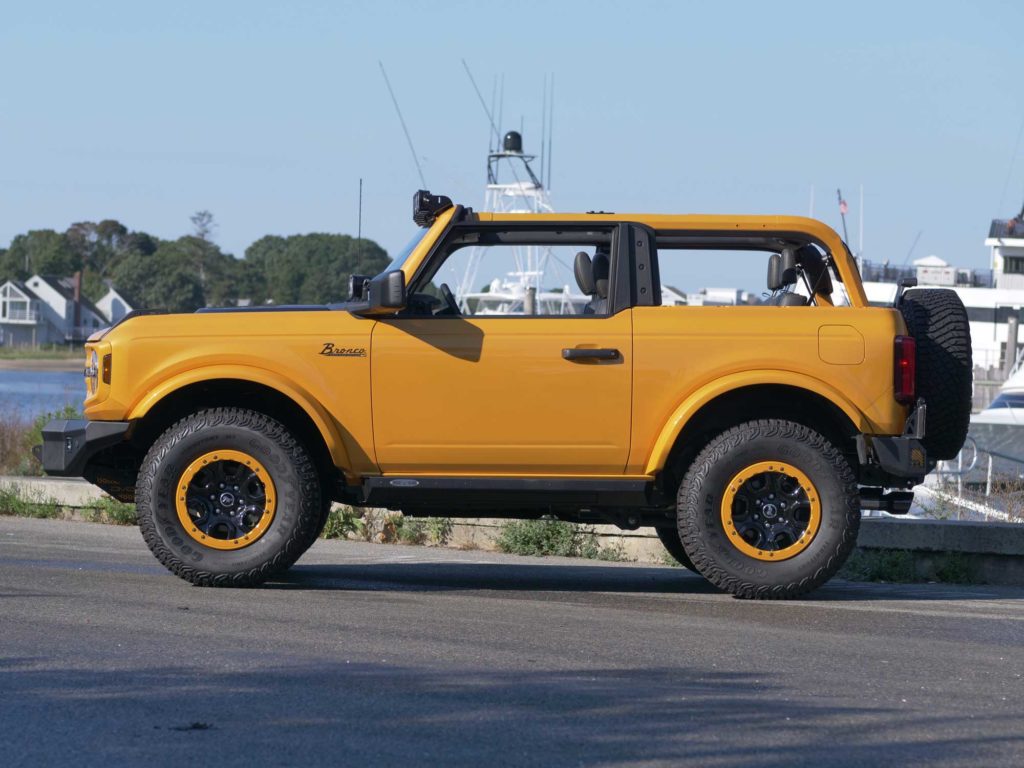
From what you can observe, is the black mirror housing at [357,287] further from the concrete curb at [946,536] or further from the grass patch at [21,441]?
the grass patch at [21,441]

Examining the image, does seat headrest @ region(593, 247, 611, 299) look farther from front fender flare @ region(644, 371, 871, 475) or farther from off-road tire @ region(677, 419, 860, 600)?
off-road tire @ region(677, 419, 860, 600)

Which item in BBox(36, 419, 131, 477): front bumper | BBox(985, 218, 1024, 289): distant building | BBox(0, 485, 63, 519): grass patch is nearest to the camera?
BBox(36, 419, 131, 477): front bumper

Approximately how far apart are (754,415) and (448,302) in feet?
5.85

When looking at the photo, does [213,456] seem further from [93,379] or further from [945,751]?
[945,751]

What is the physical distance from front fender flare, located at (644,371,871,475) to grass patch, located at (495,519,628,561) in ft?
7.76

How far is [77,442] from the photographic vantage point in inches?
337

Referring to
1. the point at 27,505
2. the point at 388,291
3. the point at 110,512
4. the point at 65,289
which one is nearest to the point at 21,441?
the point at 27,505

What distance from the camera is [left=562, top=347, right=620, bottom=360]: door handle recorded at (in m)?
8.31

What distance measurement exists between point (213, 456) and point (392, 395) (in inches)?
39.3

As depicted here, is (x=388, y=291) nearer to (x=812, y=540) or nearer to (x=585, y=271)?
(x=585, y=271)

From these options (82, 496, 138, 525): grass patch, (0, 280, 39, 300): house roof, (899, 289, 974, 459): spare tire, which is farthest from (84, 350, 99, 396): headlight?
(0, 280, 39, 300): house roof

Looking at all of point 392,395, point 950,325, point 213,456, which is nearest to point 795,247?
point 950,325

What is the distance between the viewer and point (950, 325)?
28.4 feet

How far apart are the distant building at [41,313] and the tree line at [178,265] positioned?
5.44 meters
